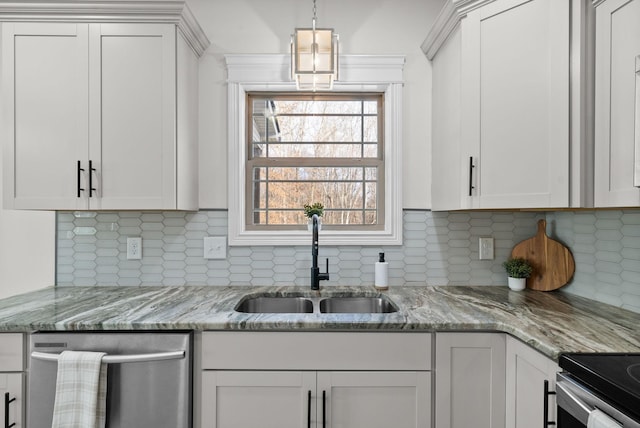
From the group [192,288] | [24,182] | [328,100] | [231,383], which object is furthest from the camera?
[328,100]

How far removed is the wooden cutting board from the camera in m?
1.98

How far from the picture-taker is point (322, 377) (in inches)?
58.1

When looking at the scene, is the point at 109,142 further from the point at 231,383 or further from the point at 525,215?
the point at 525,215

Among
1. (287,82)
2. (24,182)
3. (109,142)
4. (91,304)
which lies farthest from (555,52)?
(24,182)

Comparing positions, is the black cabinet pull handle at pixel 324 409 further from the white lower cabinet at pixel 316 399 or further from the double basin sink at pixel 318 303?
the double basin sink at pixel 318 303

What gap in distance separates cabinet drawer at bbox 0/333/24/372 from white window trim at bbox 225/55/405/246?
104 centimetres

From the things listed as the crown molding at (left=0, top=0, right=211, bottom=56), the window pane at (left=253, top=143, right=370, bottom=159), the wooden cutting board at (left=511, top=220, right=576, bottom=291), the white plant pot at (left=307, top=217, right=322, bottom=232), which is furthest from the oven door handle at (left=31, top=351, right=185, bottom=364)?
the wooden cutting board at (left=511, top=220, right=576, bottom=291)

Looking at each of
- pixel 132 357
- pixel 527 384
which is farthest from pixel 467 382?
pixel 132 357

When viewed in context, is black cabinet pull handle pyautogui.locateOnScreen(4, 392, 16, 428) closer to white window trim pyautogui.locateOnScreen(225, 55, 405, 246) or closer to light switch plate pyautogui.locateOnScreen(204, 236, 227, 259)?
light switch plate pyautogui.locateOnScreen(204, 236, 227, 259)

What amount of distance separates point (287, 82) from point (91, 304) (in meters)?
1.55

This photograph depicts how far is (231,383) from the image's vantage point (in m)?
1.48

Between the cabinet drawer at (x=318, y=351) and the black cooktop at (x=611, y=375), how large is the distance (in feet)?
1.72

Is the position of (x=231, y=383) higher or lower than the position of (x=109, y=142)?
lower

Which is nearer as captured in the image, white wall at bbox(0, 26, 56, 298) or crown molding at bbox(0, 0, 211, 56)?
crown molding at bbox(0, 0, 211, 56)
